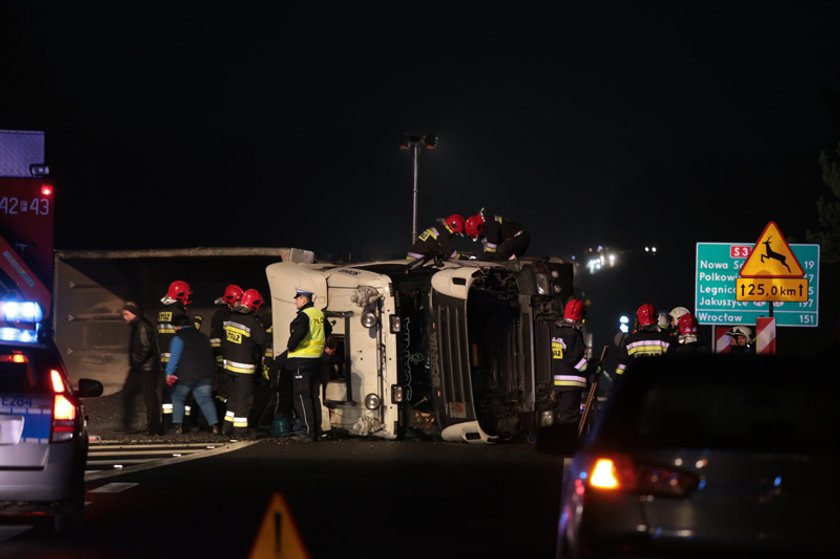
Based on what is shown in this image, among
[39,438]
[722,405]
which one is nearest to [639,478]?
[722,405]

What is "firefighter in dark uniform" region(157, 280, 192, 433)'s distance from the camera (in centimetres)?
1864

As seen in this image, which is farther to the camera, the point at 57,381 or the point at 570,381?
the point at 570,381

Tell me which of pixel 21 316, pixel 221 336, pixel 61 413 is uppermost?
pixel 21 316

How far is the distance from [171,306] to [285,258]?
176cm

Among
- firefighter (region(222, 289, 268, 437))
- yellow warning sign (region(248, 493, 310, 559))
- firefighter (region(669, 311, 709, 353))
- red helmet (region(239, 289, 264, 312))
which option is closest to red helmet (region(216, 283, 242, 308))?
red helmet (region(239, 289, 264, 312))

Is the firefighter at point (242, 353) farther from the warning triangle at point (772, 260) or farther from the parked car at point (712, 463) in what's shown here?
the parked car at point (712, 463)

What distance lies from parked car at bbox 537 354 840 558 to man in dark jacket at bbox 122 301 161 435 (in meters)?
13.0

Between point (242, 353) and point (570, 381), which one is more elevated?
point (242, 353)

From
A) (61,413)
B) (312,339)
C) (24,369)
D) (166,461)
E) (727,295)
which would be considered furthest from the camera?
(727,295)

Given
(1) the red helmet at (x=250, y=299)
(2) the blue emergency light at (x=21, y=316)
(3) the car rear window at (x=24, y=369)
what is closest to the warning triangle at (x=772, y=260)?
(1) the red helmet at (x=250, y=299)

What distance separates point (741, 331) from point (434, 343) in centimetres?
629

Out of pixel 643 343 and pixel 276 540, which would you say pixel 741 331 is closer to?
pixel 643 343

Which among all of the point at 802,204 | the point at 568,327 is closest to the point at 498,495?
the point at 568,327

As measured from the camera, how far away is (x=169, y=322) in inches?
738
